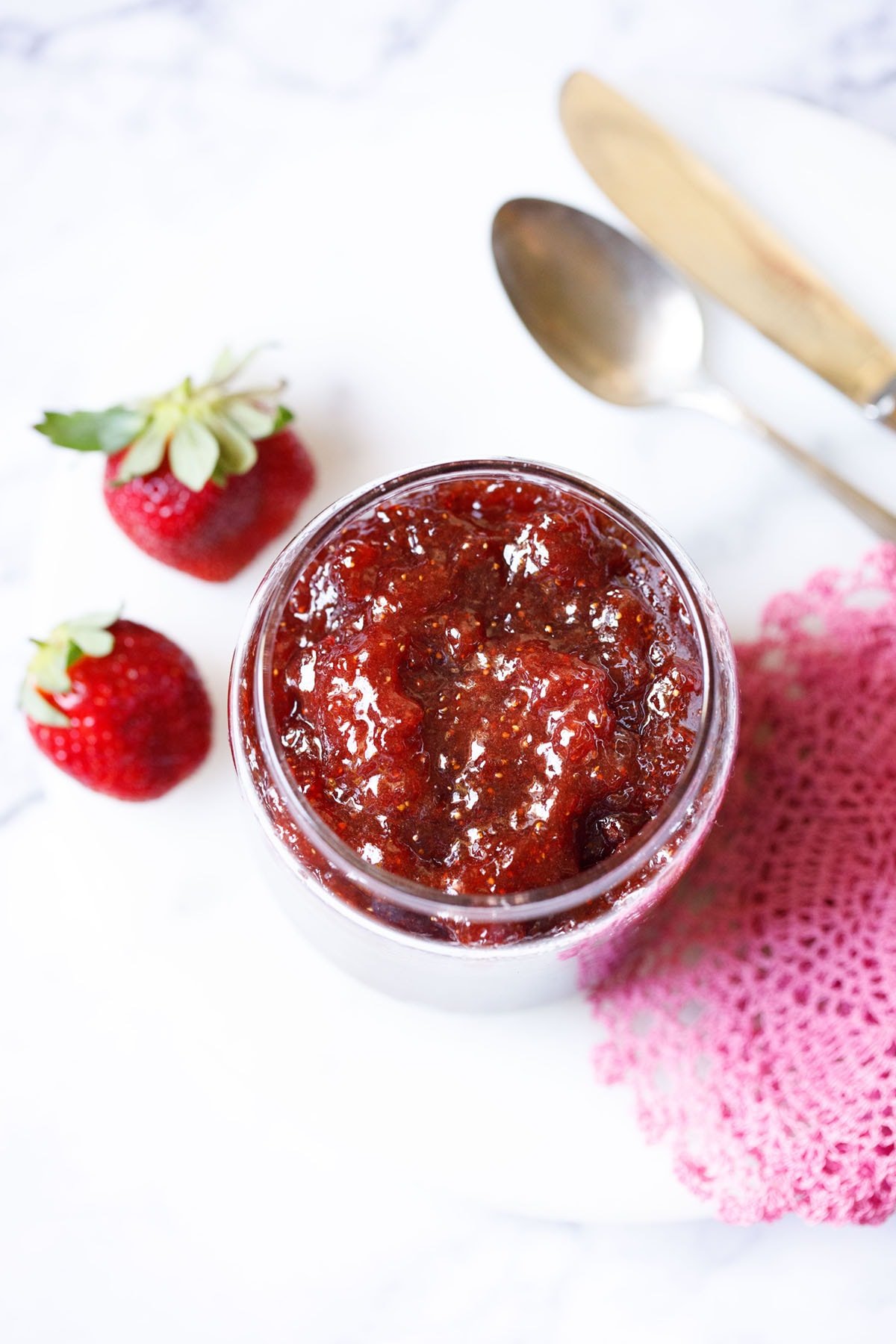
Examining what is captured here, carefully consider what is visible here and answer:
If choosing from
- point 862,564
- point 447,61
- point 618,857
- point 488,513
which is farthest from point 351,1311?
point 447,61

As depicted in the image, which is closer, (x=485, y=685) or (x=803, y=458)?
(x=485, y=685)

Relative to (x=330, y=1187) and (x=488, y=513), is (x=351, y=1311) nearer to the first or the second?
(x=330, y=1187)

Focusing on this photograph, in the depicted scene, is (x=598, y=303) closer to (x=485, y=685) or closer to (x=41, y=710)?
(x=485, y=685)

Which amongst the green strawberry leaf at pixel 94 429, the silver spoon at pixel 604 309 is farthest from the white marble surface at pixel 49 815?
the silver spoon at pixel 604 309

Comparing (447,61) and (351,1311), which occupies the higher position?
(447,61)

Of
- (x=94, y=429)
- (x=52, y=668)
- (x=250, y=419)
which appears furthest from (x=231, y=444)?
(x=52, y=668)
